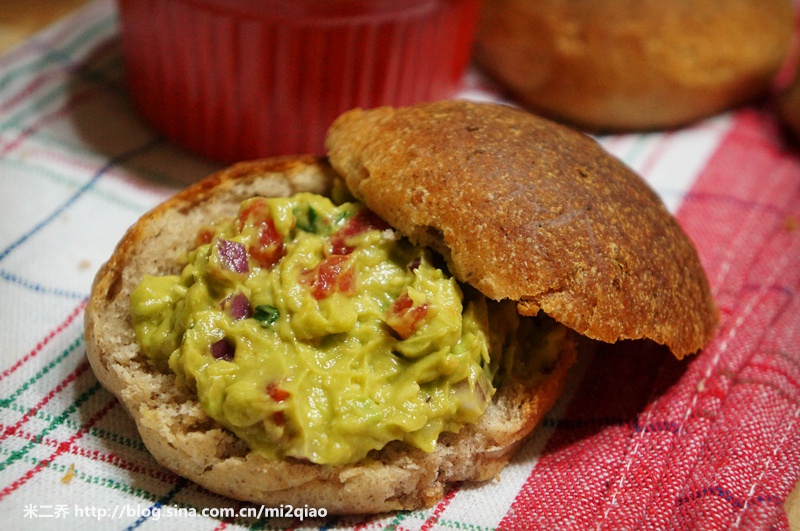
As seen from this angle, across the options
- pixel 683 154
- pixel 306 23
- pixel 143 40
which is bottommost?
pixel 683 154

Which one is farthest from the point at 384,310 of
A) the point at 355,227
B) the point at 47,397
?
the point at 47,397

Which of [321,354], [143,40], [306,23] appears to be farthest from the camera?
[143,40]

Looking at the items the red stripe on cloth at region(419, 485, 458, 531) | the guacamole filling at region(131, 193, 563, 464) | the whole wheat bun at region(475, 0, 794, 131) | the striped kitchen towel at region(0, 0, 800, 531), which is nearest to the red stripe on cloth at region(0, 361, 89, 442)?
the striped kitchen towel at region(0, 0, 800, 531)

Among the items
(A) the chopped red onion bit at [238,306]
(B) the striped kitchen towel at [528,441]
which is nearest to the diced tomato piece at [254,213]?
(A) the chopped red onion bit at [238,306]

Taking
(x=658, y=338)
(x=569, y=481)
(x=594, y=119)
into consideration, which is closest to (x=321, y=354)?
(x=569, y=481)

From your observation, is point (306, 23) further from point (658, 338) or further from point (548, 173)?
point (658, 338)

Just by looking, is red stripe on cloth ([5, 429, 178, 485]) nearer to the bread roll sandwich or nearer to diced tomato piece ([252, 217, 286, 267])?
the bread roll sandwich
